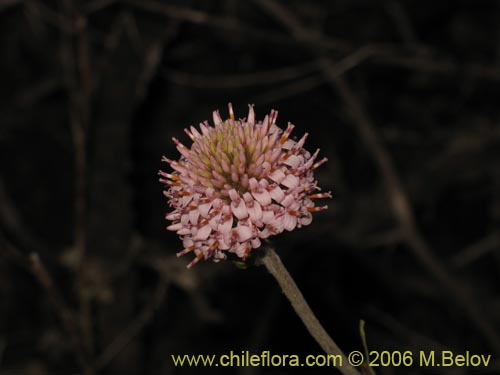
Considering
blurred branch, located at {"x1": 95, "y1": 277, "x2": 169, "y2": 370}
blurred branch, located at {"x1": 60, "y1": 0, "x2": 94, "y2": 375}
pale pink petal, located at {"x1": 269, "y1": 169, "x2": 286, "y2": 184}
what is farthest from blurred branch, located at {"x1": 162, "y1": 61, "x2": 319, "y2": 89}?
pale pink petal, located at {"x1": 269, "y1": 169, "x2": 286, "y2": 184}

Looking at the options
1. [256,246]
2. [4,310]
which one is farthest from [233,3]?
[256,246]

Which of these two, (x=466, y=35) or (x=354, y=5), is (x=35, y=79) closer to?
(x=354, y=5)

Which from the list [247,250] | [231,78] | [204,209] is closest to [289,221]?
[247,250]

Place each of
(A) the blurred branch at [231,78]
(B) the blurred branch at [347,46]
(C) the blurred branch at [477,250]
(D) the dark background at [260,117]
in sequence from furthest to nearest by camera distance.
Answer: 1. (A) the blurred branch at [231,78]
2. (C) the blurred branch at [477,250]
3. (D) the dark background at [260,117]
4. (B) the blurred branch at [347,46]

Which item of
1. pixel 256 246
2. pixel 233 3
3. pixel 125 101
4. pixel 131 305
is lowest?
pixel 256 246

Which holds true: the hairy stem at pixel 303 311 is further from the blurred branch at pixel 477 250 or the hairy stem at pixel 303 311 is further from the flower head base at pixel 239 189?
the blurred branch at pixel 477 250

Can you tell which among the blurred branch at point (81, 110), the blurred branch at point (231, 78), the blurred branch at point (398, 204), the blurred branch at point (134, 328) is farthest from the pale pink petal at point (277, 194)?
the blurred branch at point (231, 78)
